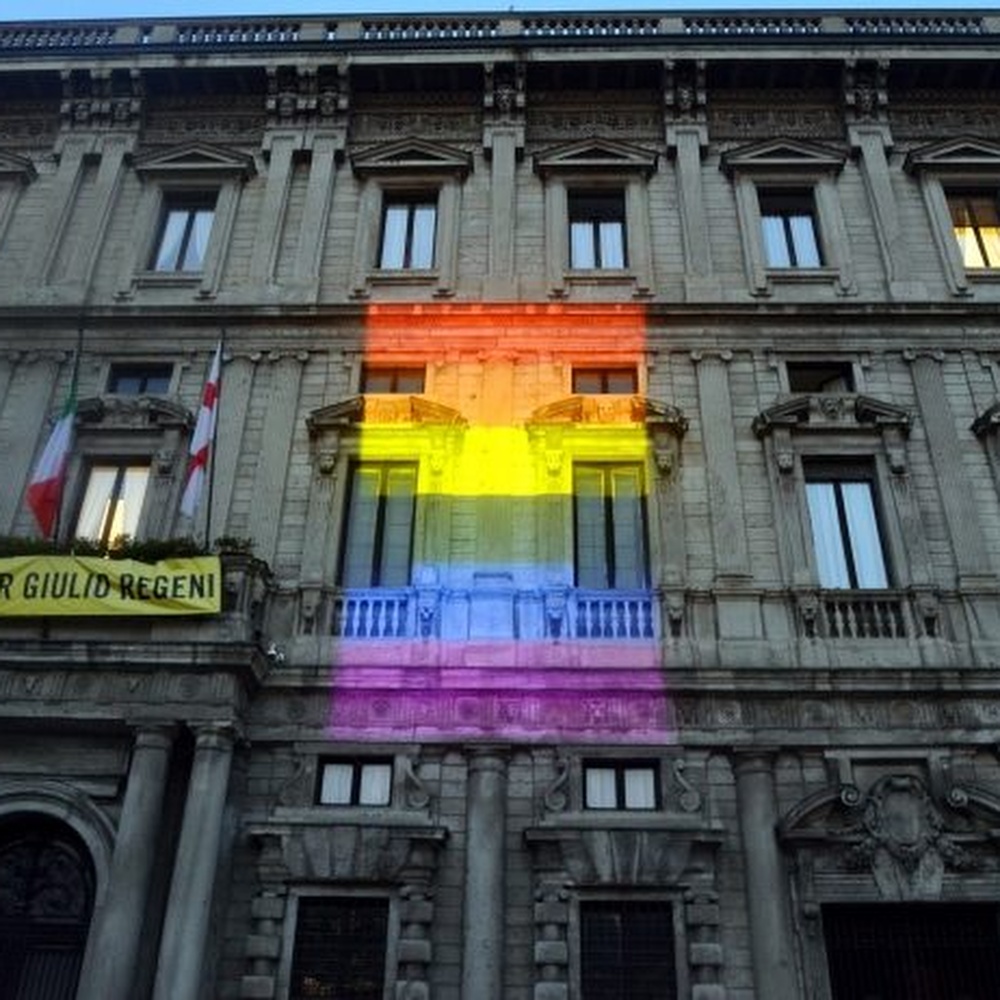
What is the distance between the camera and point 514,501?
48.8 ft

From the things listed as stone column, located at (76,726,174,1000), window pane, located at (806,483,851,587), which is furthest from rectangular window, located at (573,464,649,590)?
stone column, located at (76,726,174,1000)

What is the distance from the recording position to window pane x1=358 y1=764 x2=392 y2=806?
12836 mm

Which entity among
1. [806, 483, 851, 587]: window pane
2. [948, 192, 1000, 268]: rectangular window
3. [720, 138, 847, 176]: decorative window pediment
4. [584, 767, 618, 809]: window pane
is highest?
[720, 138, 847, 176]: decorative window pediment

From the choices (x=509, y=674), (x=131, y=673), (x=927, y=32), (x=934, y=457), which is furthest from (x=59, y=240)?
(x=927, y=32)

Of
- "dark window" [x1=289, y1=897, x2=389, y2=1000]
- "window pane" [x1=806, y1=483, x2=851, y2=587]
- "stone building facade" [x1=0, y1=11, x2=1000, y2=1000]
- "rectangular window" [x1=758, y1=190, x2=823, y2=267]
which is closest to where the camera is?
"dark window" [x1=289, y1=897, x2=389, y2=1000]

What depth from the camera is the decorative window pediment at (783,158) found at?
18281 millimetres

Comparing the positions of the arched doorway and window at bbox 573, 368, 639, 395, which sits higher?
window at bbox 573, 368, 639, 395

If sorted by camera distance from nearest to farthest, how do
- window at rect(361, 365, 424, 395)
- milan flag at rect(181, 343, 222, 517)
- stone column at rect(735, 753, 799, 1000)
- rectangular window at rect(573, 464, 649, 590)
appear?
stone column at rect(735, 753, 799, 1000) → milan flag at rect(181, 343, 222, 517) → rectangular window at rect(573, 464, 649, 590) → window at rect(361, 365, 424, 395)

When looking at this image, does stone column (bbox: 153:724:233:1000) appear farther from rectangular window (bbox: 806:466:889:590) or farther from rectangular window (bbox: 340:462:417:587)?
rectangular window (bbox: 806:466:889:590)

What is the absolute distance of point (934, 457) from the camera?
49.2 feet

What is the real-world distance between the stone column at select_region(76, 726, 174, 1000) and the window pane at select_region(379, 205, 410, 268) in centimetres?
939

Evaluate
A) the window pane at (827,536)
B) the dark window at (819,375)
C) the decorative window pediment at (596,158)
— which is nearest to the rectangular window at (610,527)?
the window pane at (827,536)

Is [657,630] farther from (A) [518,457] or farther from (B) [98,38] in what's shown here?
(B) [98,38]

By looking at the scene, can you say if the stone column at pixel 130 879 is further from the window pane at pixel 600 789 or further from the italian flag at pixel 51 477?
the window pane at pixel 600 789
